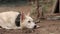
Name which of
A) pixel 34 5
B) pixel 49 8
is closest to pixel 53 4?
pixel 49 8

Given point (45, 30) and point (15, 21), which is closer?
point (45, 30)

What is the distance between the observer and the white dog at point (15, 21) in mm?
5660

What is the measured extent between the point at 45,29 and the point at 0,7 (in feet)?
15.9

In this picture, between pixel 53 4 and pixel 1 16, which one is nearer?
pixel 1 16

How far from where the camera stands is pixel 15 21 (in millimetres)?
6043

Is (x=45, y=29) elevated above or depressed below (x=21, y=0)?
below

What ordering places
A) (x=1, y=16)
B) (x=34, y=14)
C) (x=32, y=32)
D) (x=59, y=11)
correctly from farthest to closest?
1. (x=59, y=11)
2. (x=34, y=14)
3. (x=1, y=16)
4. (x=32, y=32)

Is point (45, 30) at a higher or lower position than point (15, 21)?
lower

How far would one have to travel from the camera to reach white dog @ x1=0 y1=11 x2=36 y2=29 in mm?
5660

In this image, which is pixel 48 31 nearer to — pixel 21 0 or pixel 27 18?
pixel 27 18

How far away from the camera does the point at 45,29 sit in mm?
5926

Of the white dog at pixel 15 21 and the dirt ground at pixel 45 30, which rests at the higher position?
the white dog at pixel 15 21

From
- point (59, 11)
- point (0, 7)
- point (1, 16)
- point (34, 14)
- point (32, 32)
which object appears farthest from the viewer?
point (0, 7)

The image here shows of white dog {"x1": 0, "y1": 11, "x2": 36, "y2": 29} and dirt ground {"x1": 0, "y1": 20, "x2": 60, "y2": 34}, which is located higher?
white dog {"x1": 0, "y1": 11, "x2": 36, "y2": 29}
